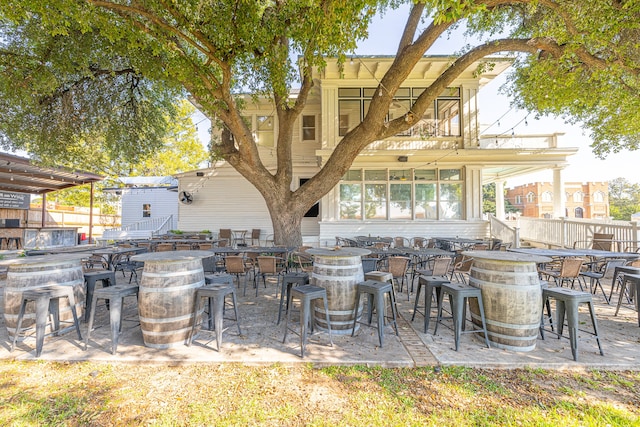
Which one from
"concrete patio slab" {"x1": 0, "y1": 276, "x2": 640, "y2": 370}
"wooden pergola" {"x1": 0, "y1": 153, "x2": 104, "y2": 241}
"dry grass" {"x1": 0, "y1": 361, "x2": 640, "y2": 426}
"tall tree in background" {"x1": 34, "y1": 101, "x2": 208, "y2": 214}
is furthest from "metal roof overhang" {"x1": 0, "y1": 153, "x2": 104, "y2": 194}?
"dry grass" {"x1": 0, "y1": 361, "x2": 640, "y2": 426}

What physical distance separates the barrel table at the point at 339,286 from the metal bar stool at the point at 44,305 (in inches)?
129

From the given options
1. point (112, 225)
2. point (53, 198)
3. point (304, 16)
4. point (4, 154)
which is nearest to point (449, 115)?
point (304, 16)

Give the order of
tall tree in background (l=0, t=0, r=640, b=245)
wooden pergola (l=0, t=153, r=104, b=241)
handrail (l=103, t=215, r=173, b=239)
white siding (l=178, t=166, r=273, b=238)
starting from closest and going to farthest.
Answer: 1. tall tree in background (l=0, t=0, r=640, b=245)
2. wooden pergola (l=0, t=153, r=104, b=241)
3. white siding (l=178, t=166, r=273, b=238)
4. handrail (l=103, t=215, r=173, b=239)

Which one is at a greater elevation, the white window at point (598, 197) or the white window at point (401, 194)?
the white window at point (598, 197)

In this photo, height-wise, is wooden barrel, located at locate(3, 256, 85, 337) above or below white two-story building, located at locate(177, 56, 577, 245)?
→ below

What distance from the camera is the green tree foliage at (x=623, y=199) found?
5141 cm

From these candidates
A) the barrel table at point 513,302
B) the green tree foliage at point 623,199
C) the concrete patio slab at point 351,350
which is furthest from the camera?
the green tree foliage at point 623,199

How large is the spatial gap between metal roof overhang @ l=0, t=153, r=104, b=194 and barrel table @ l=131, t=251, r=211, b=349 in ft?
30.9

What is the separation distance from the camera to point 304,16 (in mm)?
5641

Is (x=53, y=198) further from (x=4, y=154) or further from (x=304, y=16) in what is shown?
(x=304, y=16)

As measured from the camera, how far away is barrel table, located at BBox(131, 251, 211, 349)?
11.1 ft

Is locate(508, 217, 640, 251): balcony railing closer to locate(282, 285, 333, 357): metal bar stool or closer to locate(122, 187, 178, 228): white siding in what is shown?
locate(282, 285, 333, 357): metal bar stool

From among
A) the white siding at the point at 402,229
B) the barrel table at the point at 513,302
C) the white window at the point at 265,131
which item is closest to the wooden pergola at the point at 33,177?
the white window at the point at 265,131

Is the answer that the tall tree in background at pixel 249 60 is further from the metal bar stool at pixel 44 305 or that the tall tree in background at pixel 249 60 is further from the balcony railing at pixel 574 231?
the metal bar stool at pixel 44 305
